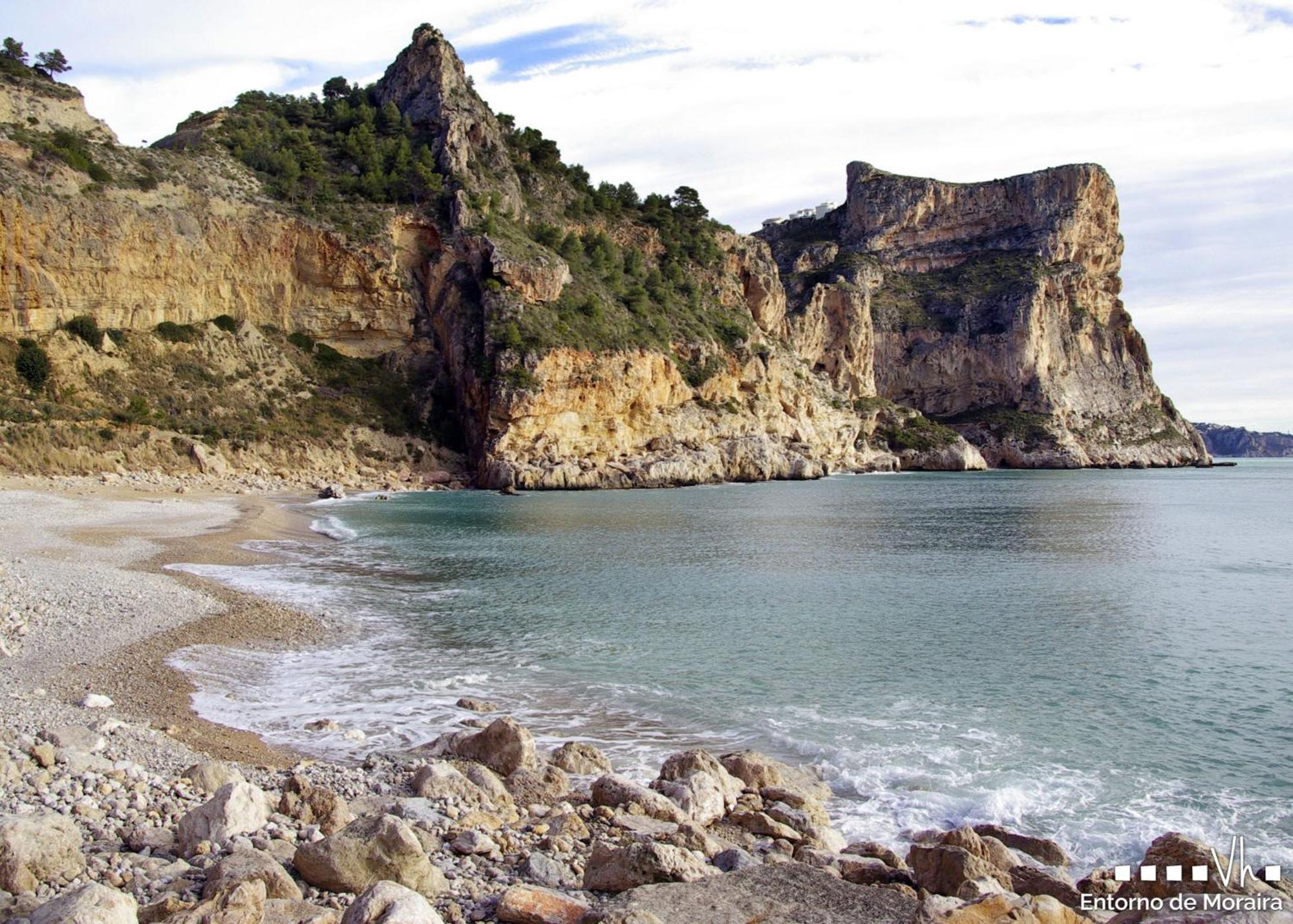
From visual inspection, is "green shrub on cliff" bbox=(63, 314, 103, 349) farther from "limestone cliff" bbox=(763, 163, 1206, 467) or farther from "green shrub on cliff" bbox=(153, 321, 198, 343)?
"limestone cliff" bbox=(763, 163, 1206, 467)

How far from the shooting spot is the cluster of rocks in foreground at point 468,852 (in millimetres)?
4887

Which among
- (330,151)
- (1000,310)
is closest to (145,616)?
(330,151)

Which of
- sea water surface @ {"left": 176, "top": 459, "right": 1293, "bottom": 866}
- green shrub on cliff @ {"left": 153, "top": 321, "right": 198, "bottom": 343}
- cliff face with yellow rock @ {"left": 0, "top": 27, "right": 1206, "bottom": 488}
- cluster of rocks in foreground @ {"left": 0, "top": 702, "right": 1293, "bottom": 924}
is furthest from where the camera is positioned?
green shrub on cliff @ {"left": 153, "top": 321, "right": 198, "bottom": 343}

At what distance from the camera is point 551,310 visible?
6469 cm

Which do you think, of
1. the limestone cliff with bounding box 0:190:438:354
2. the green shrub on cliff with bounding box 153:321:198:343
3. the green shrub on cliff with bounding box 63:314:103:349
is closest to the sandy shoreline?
the green shrub on cliff with bounding box 63:314:103:349

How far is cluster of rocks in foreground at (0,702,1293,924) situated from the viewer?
16.0 ft

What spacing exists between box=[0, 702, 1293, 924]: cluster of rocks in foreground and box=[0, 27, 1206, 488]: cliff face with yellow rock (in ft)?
162

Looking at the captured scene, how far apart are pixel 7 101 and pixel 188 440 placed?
25702 mm

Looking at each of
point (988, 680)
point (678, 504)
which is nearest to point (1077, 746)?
point (988, 680)

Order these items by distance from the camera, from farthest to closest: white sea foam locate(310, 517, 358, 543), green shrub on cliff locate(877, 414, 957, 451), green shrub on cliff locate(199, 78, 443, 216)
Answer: green shrub on cliff locate(877, 414, 957, 451) → green shrub on cliff locate(199, 78, 443, 216) → white sea foam locate(310, 517, 358, 543)

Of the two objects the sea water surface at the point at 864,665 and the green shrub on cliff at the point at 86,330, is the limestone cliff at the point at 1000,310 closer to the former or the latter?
the green shrub on cliff at the point at 86,330
